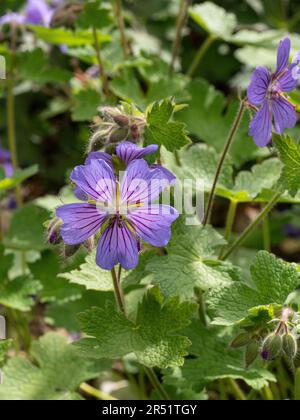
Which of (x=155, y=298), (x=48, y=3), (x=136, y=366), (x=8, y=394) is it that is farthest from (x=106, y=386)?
(x=48, y=3)

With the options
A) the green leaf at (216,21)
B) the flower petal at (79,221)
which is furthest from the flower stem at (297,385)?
the green leaf at (216,21)

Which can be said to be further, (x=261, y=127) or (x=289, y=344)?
(x=261, y=127)

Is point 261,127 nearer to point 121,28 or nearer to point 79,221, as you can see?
point 79,221

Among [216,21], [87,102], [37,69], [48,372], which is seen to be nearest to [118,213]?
[48,372]

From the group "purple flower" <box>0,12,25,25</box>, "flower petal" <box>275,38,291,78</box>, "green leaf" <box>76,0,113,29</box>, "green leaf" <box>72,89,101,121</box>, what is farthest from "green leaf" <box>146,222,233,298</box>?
"purple flower" <box>0,12,25,25</box>

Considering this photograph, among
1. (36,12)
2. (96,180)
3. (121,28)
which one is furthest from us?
(36,12)

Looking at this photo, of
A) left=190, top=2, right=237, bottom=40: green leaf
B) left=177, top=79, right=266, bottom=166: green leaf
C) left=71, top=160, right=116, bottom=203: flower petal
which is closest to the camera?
left=71, top=160, right=116, bottom=203: flower petal

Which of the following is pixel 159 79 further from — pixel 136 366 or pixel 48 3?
pixel 48 3

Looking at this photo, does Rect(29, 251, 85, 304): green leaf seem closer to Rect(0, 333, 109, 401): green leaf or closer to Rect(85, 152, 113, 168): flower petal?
Rect(0, 333, 109, 401): green leaf
